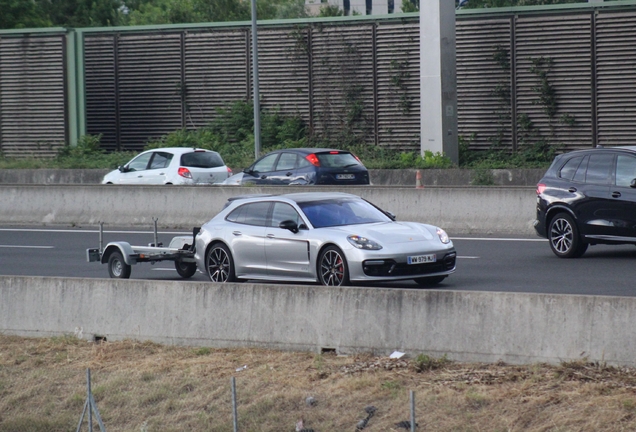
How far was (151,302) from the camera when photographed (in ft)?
38.9

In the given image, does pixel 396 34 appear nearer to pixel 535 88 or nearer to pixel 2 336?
pixel 535 88

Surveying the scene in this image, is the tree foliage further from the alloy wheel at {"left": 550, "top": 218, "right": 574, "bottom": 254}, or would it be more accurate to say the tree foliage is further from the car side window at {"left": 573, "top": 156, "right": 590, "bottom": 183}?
the car side window at {"left": 573, "top": 156, "right": 590, "bottom": 183}

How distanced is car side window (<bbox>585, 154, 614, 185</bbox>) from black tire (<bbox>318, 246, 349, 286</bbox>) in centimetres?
483

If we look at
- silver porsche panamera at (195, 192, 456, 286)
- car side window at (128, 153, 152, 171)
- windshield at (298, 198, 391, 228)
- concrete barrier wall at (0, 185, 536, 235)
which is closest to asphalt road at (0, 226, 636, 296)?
concrete barrier wall at (0, 185, 536, 235)

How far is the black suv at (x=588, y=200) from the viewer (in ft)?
50.6

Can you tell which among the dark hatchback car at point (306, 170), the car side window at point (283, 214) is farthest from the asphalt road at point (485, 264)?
the dark hatchback car at point (306, 170)

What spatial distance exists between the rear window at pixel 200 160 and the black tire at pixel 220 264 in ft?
40.8

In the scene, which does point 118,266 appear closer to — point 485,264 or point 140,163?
point 485,264

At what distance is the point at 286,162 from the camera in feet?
81.0

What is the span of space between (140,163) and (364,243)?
15661 millimetres

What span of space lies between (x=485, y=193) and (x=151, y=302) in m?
10.4

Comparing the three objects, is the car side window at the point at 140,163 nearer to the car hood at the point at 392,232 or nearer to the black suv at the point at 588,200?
the black suv at the point at 588,200

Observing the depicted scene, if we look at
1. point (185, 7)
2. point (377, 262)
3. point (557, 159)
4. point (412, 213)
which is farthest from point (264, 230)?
point (185, 7)

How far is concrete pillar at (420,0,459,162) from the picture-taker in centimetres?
3369
